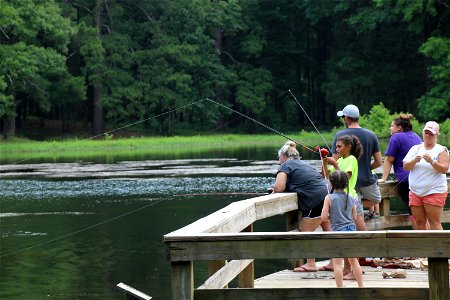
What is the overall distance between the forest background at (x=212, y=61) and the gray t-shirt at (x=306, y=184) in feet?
138

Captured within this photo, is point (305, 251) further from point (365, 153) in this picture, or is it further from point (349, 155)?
point (365, 153)

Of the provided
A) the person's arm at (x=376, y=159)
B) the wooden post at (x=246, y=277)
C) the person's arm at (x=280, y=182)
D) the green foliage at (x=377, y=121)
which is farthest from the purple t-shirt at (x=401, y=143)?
the green foliage at (x=377, y=121)

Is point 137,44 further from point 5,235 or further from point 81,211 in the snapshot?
point 5,235

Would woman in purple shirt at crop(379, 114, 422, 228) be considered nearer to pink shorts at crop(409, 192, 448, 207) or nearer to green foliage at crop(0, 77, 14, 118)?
pink shorts at crop(409, 192, 448, 207)

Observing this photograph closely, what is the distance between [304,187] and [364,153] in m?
0.69

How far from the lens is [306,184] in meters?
9.86

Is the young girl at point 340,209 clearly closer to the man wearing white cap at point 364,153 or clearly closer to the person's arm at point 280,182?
the man wearing white cap at point 364,153

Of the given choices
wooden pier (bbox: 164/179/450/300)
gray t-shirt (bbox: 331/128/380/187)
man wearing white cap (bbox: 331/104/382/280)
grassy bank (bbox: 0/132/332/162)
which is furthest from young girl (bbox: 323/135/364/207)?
grassy bank (bbox: 0/132/332/162)

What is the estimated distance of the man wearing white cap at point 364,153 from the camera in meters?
9.88

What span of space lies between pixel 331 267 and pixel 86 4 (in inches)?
2167

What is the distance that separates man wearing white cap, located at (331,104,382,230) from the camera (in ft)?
32.4

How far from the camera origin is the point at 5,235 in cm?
1692

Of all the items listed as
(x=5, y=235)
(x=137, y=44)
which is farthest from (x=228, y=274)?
(x=137, y=44)

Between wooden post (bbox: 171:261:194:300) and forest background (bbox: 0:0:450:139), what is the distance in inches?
1796
